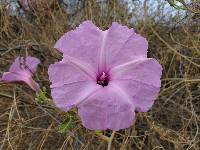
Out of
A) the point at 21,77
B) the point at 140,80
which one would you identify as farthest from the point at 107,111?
the point at 21,77

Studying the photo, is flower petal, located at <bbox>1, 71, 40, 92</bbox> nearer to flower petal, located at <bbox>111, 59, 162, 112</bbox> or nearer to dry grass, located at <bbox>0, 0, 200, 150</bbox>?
flower petal, located at <bbox>111, 59, 162, 112</bbox>

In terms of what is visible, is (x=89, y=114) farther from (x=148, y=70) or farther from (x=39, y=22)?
(x=39, y=22)

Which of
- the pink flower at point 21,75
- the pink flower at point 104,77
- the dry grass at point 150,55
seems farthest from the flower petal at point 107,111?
the dry grass at point 150,55

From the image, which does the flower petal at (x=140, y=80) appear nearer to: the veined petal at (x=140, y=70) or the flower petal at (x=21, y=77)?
the veined petal at (x=140, y=70)

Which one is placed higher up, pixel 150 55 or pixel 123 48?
pixel 123 48

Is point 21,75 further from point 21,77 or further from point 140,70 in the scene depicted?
point 140,70

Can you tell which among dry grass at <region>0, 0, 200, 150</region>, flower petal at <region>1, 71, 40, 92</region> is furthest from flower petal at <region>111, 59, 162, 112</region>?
dry grass at <region>0, 0, 200, 150</region>

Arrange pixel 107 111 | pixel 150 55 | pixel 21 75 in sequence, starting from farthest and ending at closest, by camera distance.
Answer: pixel 150 55
pixel 21 75
pixel 107 111

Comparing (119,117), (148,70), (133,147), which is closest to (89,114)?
(119,117)
